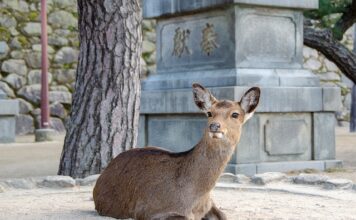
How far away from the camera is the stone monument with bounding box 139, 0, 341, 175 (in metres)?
7.96

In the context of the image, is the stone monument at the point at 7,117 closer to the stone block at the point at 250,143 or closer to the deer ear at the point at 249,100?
the stone block at the point at 250,143

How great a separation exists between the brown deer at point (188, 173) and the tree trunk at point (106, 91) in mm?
2338

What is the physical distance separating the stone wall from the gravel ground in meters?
10.3

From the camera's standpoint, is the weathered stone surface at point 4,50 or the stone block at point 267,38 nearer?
the stone block at point 267,38

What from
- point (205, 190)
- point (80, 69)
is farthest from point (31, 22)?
point (205, 190)

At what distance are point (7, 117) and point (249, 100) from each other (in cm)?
1000

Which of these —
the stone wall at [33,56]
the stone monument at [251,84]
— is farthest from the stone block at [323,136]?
the stone wall at [33,56]

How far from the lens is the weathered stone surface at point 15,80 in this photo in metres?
16.2

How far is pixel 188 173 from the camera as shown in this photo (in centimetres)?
423

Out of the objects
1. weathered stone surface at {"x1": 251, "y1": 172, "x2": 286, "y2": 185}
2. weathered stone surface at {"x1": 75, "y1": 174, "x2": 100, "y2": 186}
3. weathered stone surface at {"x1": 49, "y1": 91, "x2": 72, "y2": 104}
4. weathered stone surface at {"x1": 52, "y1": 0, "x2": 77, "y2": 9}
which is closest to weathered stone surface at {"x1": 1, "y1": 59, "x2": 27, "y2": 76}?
weathered stone surface at {"x1": 49, "y1": 91, "x2": 72, "y2": 104}

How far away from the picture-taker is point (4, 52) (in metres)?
16.1

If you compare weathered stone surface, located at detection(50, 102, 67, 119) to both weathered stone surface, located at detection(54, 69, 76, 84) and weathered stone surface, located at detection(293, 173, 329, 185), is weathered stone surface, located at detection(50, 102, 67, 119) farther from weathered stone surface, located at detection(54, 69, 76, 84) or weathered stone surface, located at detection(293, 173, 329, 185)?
weathered stone surface, located at detection(293, 173, 329, 185)

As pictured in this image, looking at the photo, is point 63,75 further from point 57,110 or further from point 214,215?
point 214,215

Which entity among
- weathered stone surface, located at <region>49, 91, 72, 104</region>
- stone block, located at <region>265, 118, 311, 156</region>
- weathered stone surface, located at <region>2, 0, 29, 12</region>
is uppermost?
weathered stone surface, located at <region>2, 0, 29, 12</region>
